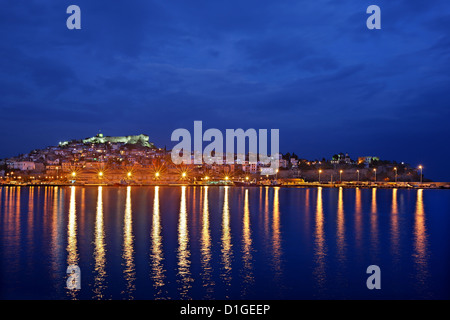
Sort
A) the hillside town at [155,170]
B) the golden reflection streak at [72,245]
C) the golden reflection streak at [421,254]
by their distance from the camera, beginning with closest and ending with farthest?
the golden reflection streak at [421,254] < the golden reflection streak at [72,245] < the hillside town at [155,170]

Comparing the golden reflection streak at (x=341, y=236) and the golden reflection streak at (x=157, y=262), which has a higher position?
the golden reflection streak at (x=157, y=262)

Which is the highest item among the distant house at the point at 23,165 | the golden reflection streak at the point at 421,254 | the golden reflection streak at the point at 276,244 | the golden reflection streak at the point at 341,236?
the distant house at the point at 23,165

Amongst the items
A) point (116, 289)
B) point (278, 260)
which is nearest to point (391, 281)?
point (278, 260)

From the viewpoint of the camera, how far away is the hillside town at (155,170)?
294 ft

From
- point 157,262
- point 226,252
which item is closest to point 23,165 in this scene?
point 226,252

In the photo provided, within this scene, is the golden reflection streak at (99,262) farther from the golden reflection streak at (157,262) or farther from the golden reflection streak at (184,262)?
the golden reflection streak at (184,262)

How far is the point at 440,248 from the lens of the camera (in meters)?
16.2

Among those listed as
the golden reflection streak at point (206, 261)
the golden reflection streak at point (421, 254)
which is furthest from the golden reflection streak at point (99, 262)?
the golden reflection streak at point (421, 254)

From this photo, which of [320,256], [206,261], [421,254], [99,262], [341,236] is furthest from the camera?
[341,236]

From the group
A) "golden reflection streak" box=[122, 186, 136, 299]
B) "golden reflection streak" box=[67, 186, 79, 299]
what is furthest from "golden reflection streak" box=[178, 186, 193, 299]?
"golden reflection streak" box=[67, 186, 79, 299]

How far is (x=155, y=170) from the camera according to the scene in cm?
9988

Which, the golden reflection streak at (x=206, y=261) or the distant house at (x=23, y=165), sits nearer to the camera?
the golden reflection streak at (x=206, y=261)

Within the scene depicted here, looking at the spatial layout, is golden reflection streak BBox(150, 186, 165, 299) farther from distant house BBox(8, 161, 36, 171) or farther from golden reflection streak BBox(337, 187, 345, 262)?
distant house BBox(8, 161, 36, 171)

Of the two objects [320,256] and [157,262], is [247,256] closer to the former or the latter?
[320,256]
